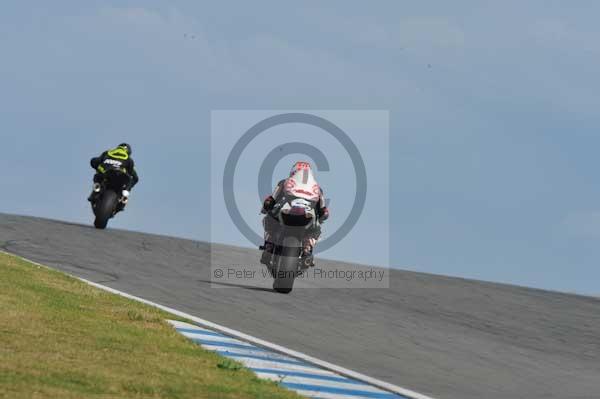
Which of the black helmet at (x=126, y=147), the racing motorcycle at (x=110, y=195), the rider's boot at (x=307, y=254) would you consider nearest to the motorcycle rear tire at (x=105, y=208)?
the racing motorcycle at (x=110, y=195)

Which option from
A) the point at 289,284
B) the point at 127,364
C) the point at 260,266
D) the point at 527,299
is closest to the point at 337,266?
the point at 260,266

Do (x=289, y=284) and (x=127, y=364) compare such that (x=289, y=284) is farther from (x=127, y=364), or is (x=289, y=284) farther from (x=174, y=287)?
(x=127, y=364)

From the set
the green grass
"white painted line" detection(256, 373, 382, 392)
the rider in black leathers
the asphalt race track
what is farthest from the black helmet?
"white painted line" detection(256, 373, 382, 392)

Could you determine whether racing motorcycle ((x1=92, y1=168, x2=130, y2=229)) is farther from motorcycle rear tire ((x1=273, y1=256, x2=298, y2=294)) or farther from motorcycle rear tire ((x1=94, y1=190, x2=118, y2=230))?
motorcycle rear tire ((x1=273, y1=256, x2=298, y2=294))

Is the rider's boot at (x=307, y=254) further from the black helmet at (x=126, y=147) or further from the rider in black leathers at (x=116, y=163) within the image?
the black helmet at (x=126, y=147)

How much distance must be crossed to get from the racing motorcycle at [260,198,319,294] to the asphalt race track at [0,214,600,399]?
56cm

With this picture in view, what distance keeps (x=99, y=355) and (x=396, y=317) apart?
726 cm

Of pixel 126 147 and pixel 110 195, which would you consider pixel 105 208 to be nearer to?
pixel 110 195

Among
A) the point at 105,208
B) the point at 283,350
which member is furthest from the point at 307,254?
the point at 105,208

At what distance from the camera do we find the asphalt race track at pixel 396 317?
38.4ft

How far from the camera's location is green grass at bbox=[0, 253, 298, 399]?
316 inches

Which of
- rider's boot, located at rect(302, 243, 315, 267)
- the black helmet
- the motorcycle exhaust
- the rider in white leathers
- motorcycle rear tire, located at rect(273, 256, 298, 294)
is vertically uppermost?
the black helmet

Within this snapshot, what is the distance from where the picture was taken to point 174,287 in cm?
1611

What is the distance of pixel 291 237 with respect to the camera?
15555mm
